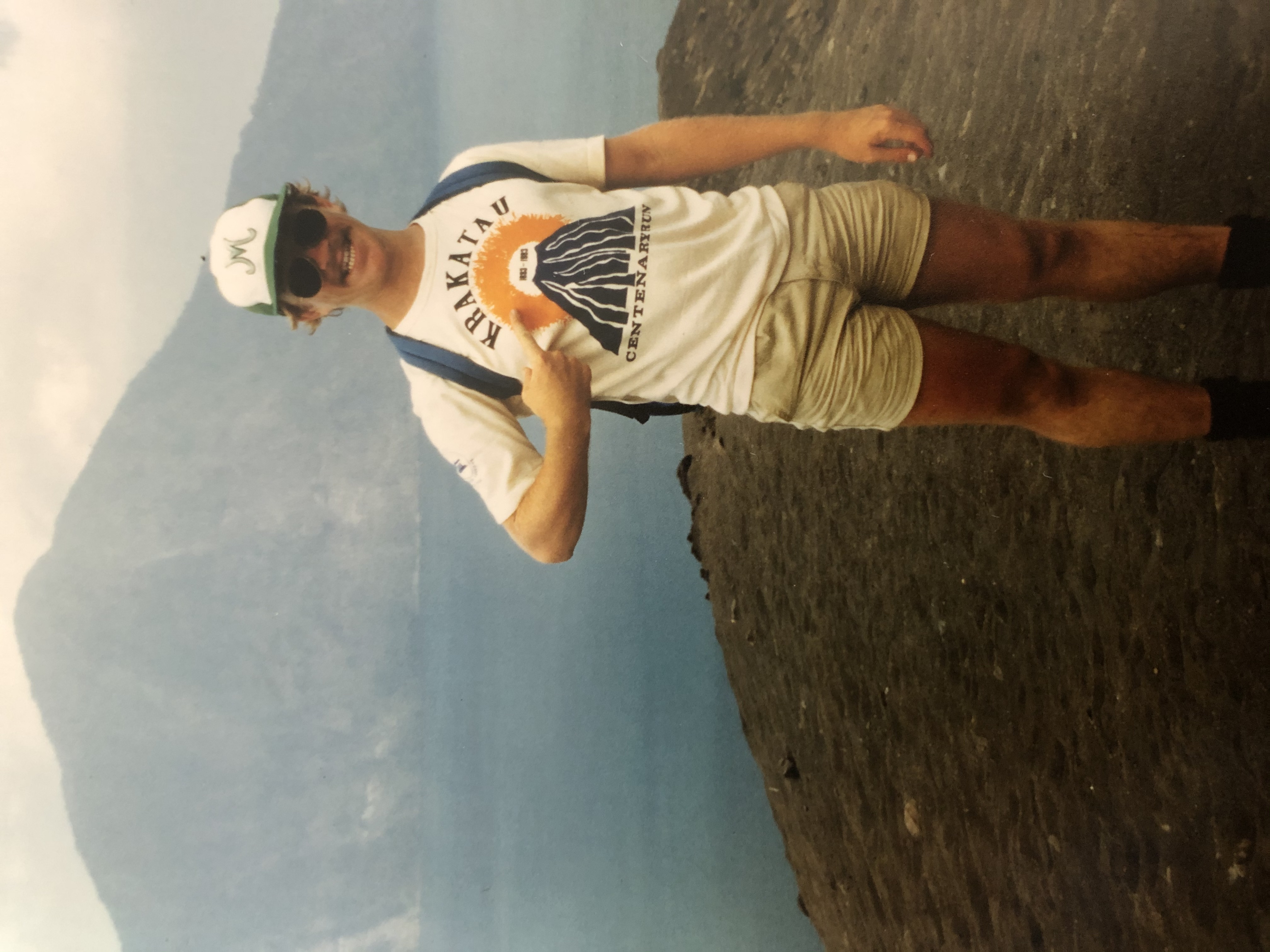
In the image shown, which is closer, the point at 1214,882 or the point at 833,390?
the point at 833,390

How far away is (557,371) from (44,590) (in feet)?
3.96

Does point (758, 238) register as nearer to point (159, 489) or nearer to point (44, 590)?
point (159, 489)

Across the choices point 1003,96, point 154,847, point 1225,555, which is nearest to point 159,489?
point 154,847

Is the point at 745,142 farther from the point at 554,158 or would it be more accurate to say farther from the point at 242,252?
the point at 242,252

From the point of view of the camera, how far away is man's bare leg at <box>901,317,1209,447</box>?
1.38 metres

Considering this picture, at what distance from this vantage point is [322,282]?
53.6 inches

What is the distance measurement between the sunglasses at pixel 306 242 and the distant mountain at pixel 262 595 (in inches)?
7.2

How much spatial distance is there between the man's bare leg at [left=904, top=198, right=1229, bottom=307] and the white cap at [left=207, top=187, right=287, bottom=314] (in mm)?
1088

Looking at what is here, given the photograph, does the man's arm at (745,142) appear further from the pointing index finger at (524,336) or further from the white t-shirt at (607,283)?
the pointing index finger at (524,336)

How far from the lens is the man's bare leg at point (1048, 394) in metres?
1.38

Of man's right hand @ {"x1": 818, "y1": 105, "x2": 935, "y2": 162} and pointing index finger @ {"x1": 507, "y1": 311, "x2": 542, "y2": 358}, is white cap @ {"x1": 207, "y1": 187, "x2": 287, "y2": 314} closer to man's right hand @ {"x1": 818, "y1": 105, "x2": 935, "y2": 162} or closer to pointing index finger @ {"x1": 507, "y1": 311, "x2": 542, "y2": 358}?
pointing index finger @ {"x1": 507, "y1": 311, "x2": 542, "y2": 358}

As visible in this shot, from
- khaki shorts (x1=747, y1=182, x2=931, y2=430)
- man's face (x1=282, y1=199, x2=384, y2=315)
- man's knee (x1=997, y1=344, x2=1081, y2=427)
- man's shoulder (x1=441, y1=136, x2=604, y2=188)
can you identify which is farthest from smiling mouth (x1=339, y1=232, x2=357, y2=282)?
man's knee (x1=997, y1=344, x2=1081, y2=427)

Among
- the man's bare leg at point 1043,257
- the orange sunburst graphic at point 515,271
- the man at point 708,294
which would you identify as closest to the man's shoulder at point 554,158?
the man at point 708,294

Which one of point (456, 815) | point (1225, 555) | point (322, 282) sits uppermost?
point (322, 282)
